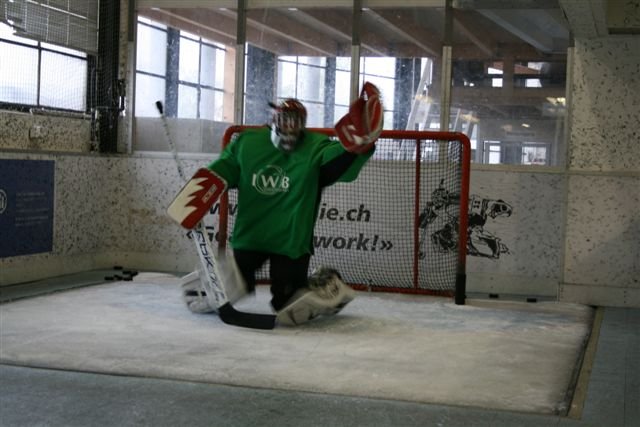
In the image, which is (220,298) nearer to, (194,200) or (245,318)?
(245,318)

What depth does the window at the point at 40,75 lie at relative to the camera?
21.5 feet

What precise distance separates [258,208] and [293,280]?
0.47 meters

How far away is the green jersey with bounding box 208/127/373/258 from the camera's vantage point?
5098 mm

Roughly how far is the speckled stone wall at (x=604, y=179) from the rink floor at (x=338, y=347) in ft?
2.04

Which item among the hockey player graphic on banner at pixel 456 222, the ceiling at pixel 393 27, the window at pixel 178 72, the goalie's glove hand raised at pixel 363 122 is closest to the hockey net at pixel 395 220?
the hockey player graphic on banner at pixel 456 222

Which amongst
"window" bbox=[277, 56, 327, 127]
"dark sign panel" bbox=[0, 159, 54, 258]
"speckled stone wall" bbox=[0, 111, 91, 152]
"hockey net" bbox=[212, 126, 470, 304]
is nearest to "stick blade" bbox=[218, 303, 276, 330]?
"hockey net" bbox=[212, 126, 470, 304]

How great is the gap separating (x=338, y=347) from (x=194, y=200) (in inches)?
48.9

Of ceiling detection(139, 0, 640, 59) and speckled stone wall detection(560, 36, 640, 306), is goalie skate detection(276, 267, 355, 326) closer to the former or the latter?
speckled stone wall detection(560, 36, 640, 306)

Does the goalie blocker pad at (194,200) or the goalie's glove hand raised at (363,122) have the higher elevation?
the goalie's glove hand raised at (363,122)

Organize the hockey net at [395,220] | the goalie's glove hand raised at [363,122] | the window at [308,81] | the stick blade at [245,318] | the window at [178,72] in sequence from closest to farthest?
the goalie's glove hand raised at [363,122] < the stick blade at [245,318] < the hockey net at [395,220] < the window at [308,81] < the window at [178,72]

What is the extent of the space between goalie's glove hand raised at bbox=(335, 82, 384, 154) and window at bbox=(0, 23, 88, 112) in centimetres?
306

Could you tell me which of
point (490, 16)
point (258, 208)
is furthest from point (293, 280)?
point (490, 16)

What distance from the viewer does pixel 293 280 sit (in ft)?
16.7

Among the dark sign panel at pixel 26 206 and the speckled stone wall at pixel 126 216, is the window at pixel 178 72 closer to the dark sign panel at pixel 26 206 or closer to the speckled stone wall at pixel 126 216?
the speckled stone wall at pixel 126 216
